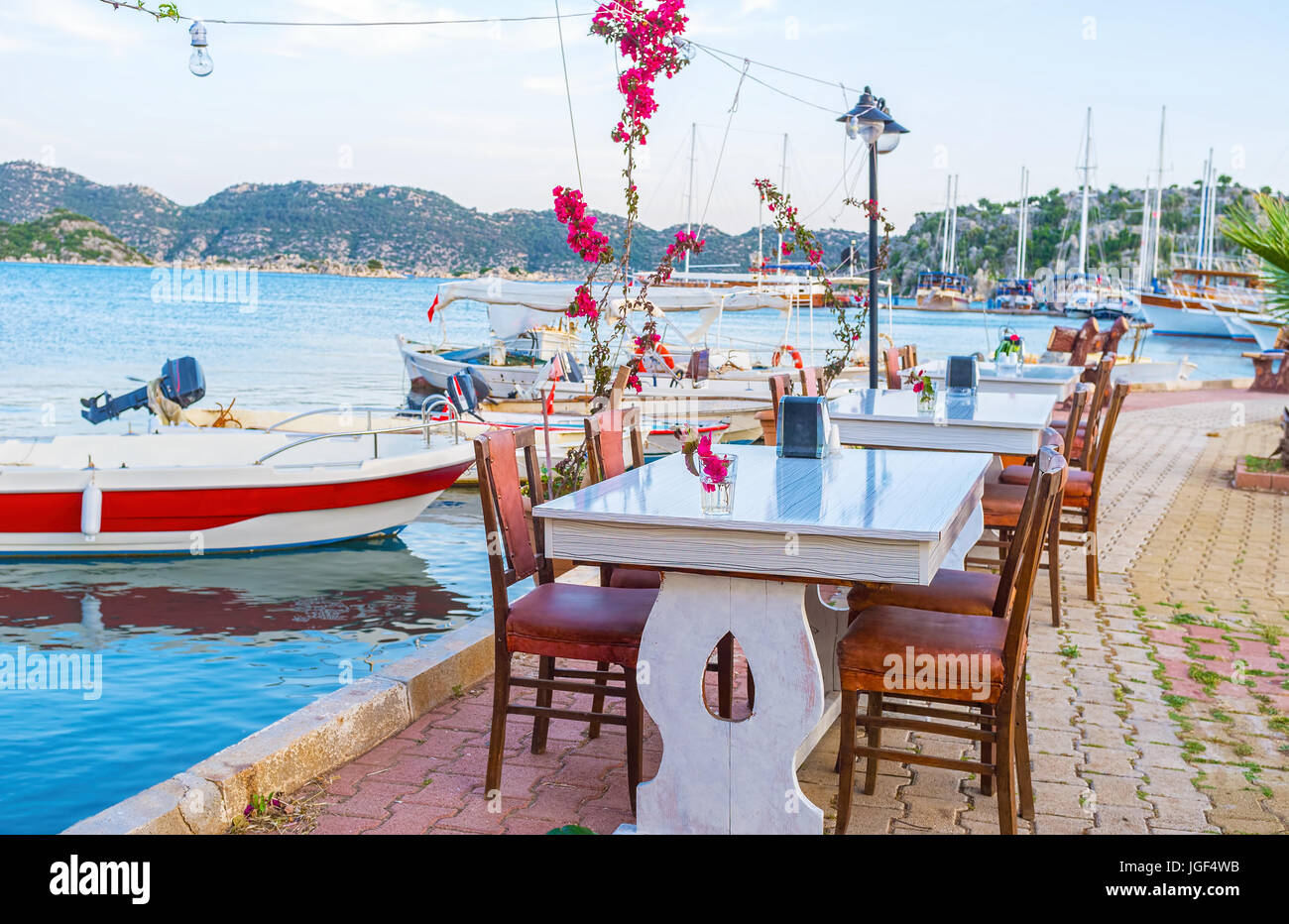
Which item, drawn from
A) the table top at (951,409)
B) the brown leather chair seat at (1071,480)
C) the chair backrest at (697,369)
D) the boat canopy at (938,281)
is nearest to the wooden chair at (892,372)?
the table top at (951,409)

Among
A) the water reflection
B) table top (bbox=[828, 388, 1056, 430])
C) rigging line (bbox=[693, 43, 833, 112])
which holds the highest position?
rigging line (bbox=[693, 43, 833, 112])

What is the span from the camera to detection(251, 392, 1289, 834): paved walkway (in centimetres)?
300

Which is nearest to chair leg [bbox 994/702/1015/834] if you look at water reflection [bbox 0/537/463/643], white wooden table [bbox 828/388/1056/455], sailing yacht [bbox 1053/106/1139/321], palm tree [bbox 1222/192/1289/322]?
white wooden table [bbox 828/388/1056/455]

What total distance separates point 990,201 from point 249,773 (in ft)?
348

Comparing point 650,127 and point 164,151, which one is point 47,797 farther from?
point 164,151

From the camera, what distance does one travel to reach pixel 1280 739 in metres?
3.64


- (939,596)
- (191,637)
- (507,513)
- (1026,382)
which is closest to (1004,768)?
(939,596)

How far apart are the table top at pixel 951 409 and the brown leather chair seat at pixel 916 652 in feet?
6.43

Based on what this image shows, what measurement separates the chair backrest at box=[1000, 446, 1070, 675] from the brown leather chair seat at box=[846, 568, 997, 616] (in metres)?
0.43

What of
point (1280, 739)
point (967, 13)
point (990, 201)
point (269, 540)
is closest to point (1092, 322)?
point (967, 13)

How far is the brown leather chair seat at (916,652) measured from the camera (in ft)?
9.00

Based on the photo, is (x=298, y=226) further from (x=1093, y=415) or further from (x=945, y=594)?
(x=945, y=594)

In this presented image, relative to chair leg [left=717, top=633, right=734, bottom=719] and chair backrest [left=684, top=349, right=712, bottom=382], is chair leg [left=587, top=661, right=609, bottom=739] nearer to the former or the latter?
chair leg [left=717, top=633, right=734, bottom=719]

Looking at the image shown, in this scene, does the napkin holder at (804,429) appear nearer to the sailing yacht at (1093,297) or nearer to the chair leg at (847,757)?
the chair leg at (847,757)
